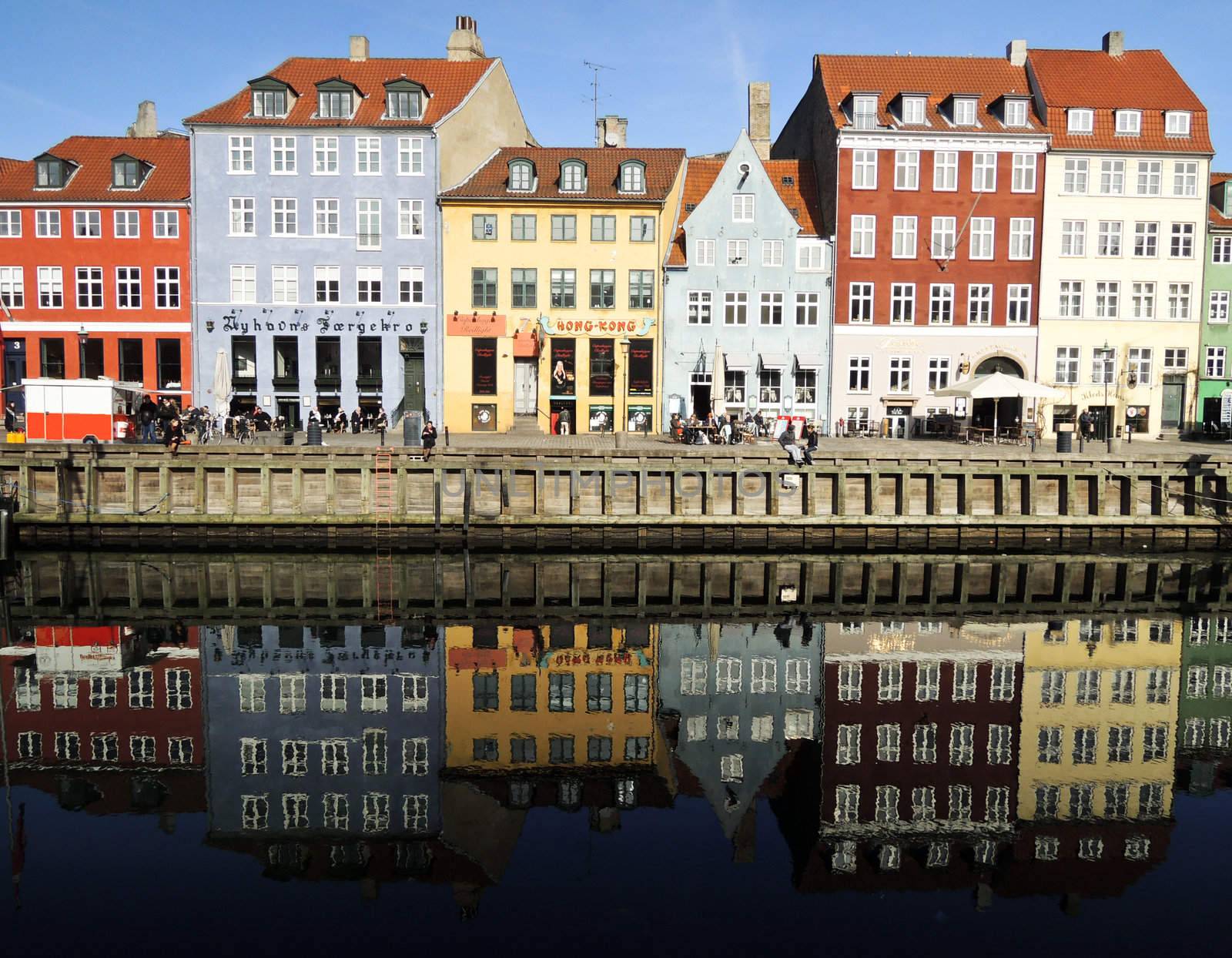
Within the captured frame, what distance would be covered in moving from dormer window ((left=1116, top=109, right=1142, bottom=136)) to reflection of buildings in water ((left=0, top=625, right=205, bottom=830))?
42.3 m

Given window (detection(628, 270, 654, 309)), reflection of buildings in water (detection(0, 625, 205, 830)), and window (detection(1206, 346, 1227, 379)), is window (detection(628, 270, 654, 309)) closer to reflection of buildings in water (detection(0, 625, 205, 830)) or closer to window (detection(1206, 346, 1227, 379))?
window (detection(1206, 346, 1227, 379))

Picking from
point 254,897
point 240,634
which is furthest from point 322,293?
point 254,897

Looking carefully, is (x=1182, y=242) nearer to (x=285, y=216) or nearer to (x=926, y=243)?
(x=926, y=243)

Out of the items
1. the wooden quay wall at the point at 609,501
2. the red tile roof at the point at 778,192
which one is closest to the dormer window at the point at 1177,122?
the red tile roof at the point at 778,192

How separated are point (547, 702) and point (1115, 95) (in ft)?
134

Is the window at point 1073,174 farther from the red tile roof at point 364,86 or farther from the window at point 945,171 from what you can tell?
the red tile roof at point 364,86

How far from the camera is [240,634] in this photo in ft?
73.5

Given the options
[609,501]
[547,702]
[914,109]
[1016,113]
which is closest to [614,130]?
[914,109]

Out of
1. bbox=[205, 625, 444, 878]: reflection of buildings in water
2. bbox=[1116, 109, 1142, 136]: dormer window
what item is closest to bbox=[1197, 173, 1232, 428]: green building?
bbox=[1116, 109, 1142, 136]: dormer window

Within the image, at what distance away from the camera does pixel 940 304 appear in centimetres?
4534

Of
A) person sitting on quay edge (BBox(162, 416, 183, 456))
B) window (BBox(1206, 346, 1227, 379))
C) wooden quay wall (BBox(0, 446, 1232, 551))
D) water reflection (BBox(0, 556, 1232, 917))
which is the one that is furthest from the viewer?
window (BBox(1206, 346, 1227, 379))

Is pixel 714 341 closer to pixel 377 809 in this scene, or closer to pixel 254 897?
pixel 377 809

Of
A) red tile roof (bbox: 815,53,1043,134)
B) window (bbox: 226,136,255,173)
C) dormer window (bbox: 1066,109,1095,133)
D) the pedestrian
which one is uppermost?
red tile roof (bbox: 815,53,1043,134)

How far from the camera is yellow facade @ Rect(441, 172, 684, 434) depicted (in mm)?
44812
